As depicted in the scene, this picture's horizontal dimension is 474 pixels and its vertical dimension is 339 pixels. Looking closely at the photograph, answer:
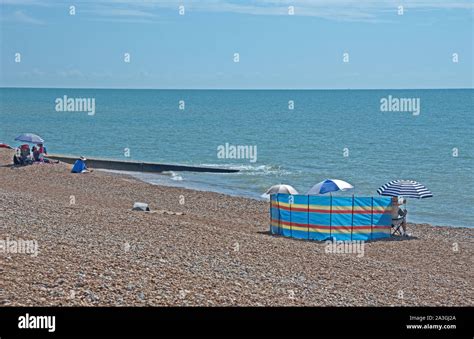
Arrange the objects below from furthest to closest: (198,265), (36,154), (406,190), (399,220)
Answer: (36,154) → (399,220) → (406,190) → (198,265)

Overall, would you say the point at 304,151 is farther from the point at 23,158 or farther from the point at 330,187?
the point at 330,187

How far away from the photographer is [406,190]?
68.3 feet

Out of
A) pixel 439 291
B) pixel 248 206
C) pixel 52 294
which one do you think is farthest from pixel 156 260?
pixel 248 206

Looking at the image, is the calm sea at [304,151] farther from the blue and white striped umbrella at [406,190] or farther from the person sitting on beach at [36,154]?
the blue and white striped umbrella at [406,190]

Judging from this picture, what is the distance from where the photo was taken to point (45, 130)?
3450 inches

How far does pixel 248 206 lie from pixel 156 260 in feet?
52.1

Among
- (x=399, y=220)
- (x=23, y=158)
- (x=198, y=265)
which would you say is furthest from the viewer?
(x=23, y=158)

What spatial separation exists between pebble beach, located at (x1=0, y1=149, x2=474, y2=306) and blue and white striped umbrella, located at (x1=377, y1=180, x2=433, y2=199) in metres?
1.26

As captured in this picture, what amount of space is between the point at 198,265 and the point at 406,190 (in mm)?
9070

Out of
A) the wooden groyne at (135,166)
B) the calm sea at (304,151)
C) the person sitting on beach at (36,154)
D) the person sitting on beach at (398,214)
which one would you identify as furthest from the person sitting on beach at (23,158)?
the person sitting on beach at (398,214)

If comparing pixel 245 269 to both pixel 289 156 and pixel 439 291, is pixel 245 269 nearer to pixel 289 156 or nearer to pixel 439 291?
pixel 439 291

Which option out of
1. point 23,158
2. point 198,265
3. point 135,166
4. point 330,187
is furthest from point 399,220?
point 135,166

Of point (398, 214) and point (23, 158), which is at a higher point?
point (23, 158)

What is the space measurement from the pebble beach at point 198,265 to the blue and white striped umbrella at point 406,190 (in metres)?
1.26
